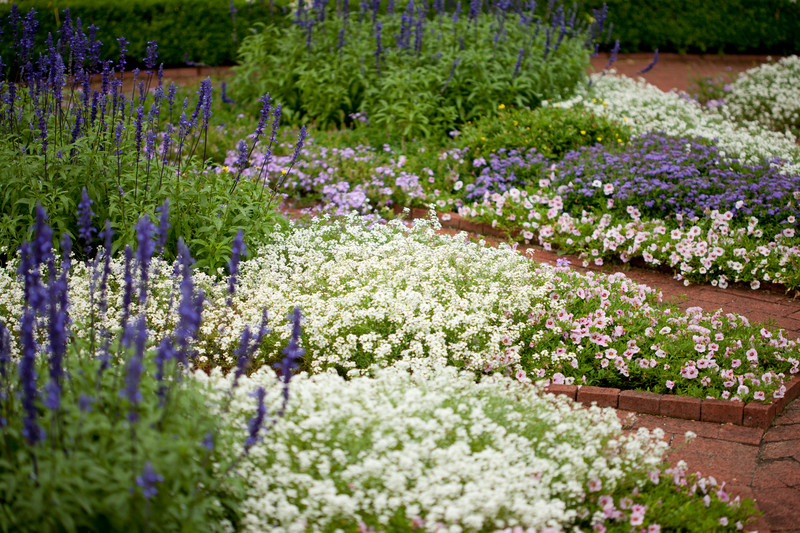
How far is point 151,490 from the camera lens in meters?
1.96

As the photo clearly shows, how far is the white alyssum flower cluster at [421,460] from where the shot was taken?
2.44 meters

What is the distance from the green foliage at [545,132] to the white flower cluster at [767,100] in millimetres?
A: 3442

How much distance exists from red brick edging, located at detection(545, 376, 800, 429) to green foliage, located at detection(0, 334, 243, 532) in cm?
207

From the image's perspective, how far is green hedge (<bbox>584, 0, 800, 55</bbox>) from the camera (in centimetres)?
1510

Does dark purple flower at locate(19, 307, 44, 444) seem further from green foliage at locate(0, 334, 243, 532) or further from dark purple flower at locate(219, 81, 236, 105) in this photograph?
dark purple flower at locate(219, 81, 236, 105)

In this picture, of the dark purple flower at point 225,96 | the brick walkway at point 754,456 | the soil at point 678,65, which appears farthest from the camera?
the soil at point 678,65

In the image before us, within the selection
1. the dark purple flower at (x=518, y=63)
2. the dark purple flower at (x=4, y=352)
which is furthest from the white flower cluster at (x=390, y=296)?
the dark purple flower at (x=518, y=63)

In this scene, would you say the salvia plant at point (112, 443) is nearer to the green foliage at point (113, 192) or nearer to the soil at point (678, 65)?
the green foliage at point (113, 192)

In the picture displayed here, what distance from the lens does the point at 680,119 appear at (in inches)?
364

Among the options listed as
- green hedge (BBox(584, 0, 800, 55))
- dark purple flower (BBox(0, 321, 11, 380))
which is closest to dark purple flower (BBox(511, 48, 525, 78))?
green hedge (BBox(584, 0, 800, 55))

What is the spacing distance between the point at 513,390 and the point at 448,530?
105 centimetres

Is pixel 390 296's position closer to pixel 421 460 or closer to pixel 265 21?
pixel 421 460

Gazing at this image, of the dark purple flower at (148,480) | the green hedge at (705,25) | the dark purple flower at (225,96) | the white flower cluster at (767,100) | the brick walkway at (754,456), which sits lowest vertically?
the brick walkway at (754,456)

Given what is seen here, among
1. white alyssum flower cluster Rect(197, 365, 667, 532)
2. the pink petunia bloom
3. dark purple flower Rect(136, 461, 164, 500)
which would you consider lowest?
the pink petunia bloom
